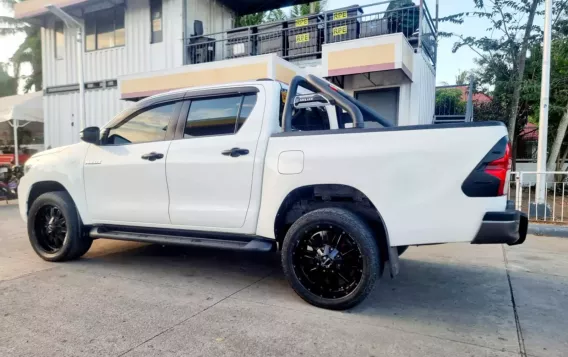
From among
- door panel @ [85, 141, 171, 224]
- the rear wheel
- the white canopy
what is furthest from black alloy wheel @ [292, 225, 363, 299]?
the white canopy

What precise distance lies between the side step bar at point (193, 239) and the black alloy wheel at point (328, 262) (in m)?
0.40

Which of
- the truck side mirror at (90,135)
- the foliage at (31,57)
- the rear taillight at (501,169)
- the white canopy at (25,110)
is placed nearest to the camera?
the rear taillight at (501,169)

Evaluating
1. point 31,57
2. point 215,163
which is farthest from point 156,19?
point 31,57

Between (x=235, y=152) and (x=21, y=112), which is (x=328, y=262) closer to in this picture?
(x=235, y=152)

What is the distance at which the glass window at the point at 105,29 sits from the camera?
13.7m

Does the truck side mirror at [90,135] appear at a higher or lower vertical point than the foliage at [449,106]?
lower

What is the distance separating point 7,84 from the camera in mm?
28828

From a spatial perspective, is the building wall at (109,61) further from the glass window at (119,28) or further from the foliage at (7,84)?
the foliage at (7,84)

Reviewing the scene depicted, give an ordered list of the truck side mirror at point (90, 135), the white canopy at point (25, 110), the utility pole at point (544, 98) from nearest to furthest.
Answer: the truck side mirror at point (90, 135) < the utility pole at point (544, 98) < the white canopy at point (25, 110)

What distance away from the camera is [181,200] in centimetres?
395

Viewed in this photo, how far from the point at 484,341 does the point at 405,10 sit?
8.60m

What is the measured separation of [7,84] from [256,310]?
33.2 metres

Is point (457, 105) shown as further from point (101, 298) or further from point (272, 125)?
point (101, 298)

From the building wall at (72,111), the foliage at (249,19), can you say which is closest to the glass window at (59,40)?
the building wall at (72,111)
